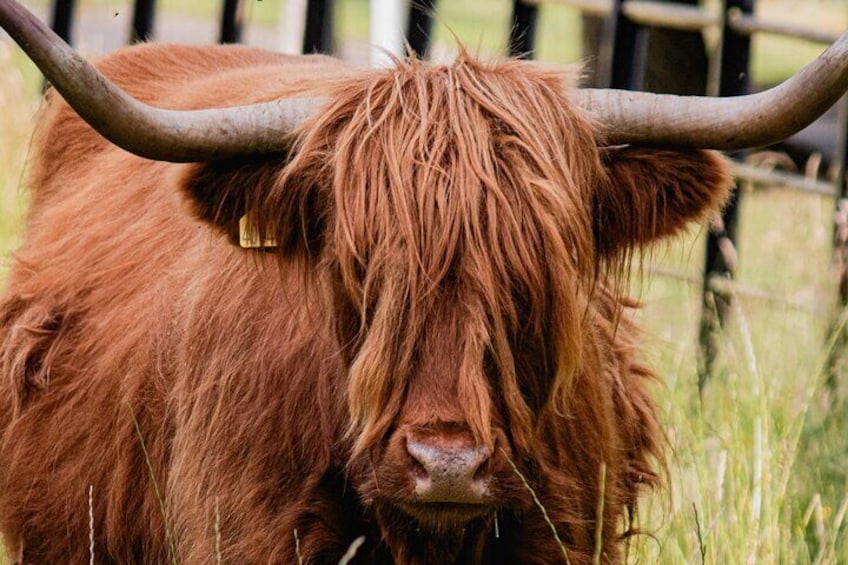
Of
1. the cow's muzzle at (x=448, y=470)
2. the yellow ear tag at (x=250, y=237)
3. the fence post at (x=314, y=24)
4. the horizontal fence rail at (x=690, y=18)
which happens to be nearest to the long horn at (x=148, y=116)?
the yellow ear tag at (x=250, y=237)

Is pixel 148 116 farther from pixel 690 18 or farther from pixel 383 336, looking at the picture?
pixel 690 18

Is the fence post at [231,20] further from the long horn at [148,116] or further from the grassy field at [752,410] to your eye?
the long horn at [148,116]

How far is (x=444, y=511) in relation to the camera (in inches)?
121

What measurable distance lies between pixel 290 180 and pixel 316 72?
969mm

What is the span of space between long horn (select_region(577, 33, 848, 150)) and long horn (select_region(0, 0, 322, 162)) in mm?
671

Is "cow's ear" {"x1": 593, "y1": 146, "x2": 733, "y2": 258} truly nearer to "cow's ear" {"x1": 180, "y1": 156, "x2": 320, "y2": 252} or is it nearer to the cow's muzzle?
"cow's ear" {"x1": 180, "y1": 156, "x2": 320, "y2": 252}

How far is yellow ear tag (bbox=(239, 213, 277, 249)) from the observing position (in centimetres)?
352

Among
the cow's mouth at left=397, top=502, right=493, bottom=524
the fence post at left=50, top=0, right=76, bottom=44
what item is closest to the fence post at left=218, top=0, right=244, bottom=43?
the fence post at left=50, top=0, right=76, bottom=44

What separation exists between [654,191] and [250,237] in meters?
0.92

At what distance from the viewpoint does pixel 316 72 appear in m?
4.36

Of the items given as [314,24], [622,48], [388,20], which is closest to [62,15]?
[314,24]

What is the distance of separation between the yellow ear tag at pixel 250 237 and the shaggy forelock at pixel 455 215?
0.12 metres

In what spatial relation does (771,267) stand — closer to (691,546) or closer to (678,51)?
(678,51)

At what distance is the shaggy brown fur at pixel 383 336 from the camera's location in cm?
323
